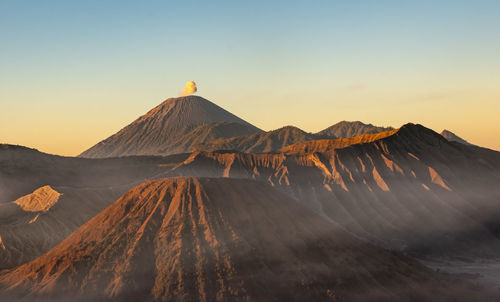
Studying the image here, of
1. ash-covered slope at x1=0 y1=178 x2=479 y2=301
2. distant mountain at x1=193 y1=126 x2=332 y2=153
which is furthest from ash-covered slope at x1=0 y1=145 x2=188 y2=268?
distant mountain at x1=193 y1=126 x2=332 y2=153

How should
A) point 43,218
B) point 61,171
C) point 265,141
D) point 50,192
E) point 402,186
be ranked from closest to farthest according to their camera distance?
point 43,218
point 50,192
point 402,186
point 61,171
point 265,141

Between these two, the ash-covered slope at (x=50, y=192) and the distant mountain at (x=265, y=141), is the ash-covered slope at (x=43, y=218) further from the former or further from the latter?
the distant mountain at (x=265, y=141)

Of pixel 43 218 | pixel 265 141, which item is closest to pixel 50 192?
pixel 43 218

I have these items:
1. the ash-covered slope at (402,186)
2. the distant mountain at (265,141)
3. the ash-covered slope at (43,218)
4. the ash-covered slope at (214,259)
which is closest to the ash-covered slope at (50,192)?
the ash-covered slope at (43,218)

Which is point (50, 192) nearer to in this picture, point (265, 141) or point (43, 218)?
point (43, 218)

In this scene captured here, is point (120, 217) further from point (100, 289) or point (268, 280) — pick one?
point (268, 280)

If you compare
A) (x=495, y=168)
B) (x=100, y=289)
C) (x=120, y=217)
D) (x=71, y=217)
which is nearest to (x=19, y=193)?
(x=71, y=217)
